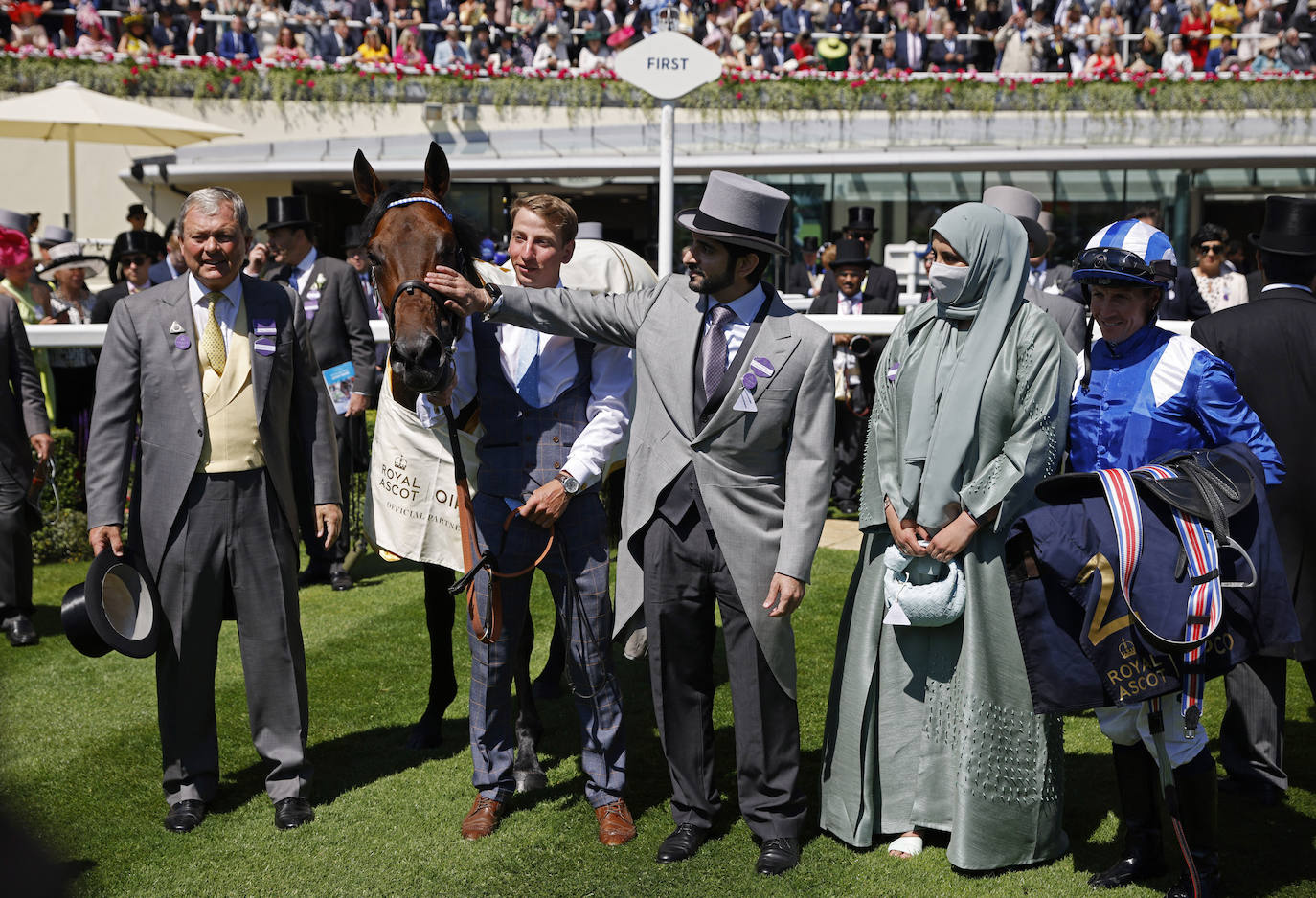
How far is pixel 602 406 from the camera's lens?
4.22m

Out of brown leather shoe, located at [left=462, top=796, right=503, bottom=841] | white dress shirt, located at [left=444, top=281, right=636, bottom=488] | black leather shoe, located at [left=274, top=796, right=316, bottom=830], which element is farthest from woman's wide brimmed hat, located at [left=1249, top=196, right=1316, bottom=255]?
black leather shoe, located at [left=274, top=796, right=316, bottom=830]

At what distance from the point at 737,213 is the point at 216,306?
6.19ft

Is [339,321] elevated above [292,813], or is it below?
above

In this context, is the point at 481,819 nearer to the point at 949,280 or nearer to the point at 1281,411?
the point at 949,280

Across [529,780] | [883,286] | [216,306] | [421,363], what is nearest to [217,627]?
[216,306]

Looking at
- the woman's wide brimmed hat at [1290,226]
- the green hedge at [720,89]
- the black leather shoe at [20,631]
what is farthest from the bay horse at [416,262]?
the green hedge at [720,89]

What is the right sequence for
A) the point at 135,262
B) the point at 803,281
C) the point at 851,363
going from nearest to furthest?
1. the point at 851,363
2. the point at 135,262
3. the point at 803,281

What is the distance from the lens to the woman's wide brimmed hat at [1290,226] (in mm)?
4430

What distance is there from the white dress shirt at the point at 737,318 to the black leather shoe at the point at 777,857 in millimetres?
1531

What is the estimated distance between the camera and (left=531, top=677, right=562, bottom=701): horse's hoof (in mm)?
5723

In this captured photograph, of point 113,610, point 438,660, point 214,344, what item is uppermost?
point 214,344

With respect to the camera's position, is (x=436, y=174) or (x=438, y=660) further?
(x=438, y=660)

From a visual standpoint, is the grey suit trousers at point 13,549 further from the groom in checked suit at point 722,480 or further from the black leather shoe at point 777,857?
the black leather shoe at point 777,857

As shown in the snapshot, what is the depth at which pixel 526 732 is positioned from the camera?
4.78 metres
